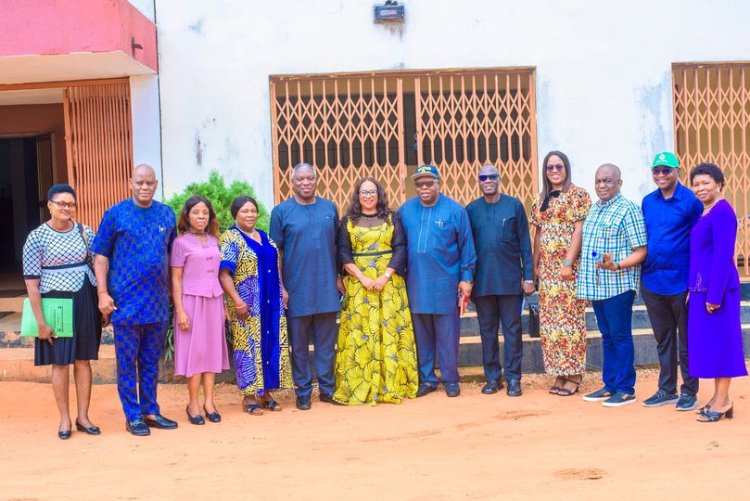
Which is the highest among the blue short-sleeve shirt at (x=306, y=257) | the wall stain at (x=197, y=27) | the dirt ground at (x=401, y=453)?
the wall stain at (x=197, y=27)

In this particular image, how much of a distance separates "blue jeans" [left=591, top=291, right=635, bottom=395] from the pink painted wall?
4.40m

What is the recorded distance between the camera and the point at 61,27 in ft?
24.6

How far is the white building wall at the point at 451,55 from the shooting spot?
28.6 ft

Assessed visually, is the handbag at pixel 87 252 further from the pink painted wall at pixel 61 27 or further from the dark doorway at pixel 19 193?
the dark doorway at pixel 19 193

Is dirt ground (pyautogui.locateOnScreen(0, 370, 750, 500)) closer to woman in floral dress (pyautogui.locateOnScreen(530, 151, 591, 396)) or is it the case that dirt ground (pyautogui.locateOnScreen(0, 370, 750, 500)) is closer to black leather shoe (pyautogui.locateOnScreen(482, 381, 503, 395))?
black leather shoe (pyautogui.locateOnScreen(482, 381, 503, 395))

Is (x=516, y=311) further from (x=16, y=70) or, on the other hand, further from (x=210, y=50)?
(x=16, y=70)

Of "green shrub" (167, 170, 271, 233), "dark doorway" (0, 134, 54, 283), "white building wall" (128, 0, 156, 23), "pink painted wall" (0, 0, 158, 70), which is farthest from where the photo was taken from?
"dark doorway" (0, 134, 54, 283)

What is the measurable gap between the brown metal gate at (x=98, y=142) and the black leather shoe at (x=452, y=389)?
4.06m

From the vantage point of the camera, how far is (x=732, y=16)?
29.0 feet

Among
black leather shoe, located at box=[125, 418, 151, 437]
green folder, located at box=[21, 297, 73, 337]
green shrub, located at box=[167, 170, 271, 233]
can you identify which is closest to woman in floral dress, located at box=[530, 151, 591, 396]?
green shrub, located at box=[167, 170, 271, 233]

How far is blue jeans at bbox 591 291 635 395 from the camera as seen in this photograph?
20.1ft

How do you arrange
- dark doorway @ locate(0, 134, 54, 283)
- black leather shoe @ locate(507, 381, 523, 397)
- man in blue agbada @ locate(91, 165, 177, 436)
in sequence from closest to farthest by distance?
man in blue agbada @ locate(91, 165, 177, 436) → black leather shoe @ locate(507, 381, 523, 397) → dark doorway @ locate(0, 134, 54, 283)

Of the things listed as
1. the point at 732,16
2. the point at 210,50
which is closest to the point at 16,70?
the point at 210,50

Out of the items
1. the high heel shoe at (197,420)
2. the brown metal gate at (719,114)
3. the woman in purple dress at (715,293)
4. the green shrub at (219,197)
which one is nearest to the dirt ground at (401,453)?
the high heel shoe at (197,420)
